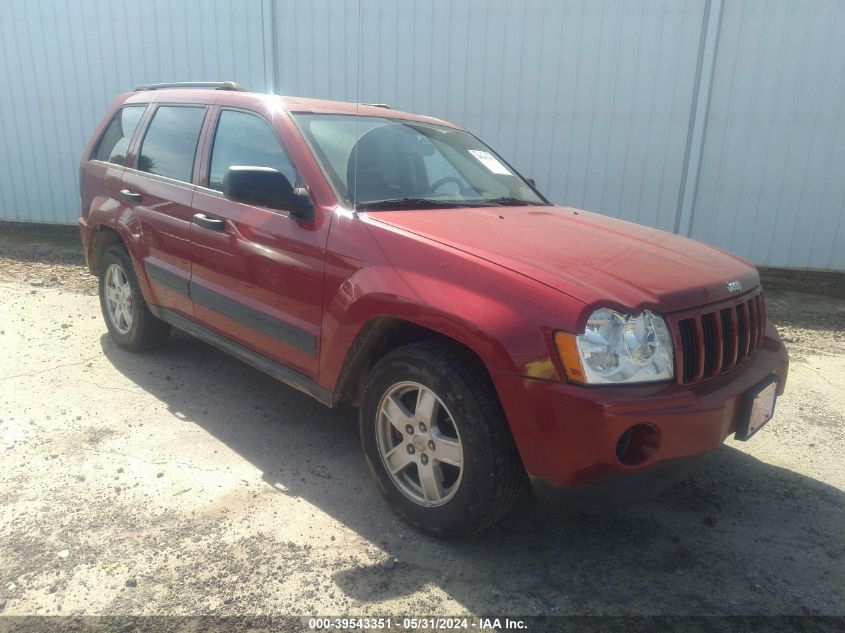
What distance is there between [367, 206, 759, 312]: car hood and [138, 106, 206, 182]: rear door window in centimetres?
165

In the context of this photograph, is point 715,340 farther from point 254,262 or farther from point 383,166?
point 254,262

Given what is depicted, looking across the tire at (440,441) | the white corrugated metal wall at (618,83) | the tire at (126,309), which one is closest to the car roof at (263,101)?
the tire at (126,309)

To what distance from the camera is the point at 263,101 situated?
133 inches

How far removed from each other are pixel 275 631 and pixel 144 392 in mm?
2323

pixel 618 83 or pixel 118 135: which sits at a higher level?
pixel 618 83

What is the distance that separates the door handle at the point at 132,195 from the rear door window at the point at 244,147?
76 centimetres

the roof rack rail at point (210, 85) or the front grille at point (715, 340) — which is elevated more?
the roof rack rail at point (210, 85)

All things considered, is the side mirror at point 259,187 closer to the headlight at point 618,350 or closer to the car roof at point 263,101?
the car roof at point 263,101

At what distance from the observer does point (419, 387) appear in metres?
2.51

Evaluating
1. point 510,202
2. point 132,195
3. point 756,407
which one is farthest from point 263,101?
point 756,407

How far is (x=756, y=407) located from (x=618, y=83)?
5.85 meters

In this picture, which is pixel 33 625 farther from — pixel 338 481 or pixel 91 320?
pixel 91 320

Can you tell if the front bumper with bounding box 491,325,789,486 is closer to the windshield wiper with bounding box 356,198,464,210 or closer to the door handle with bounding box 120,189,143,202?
the windshield wiper with bounding box 356,198,464,210

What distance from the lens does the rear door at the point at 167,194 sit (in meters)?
3.71
